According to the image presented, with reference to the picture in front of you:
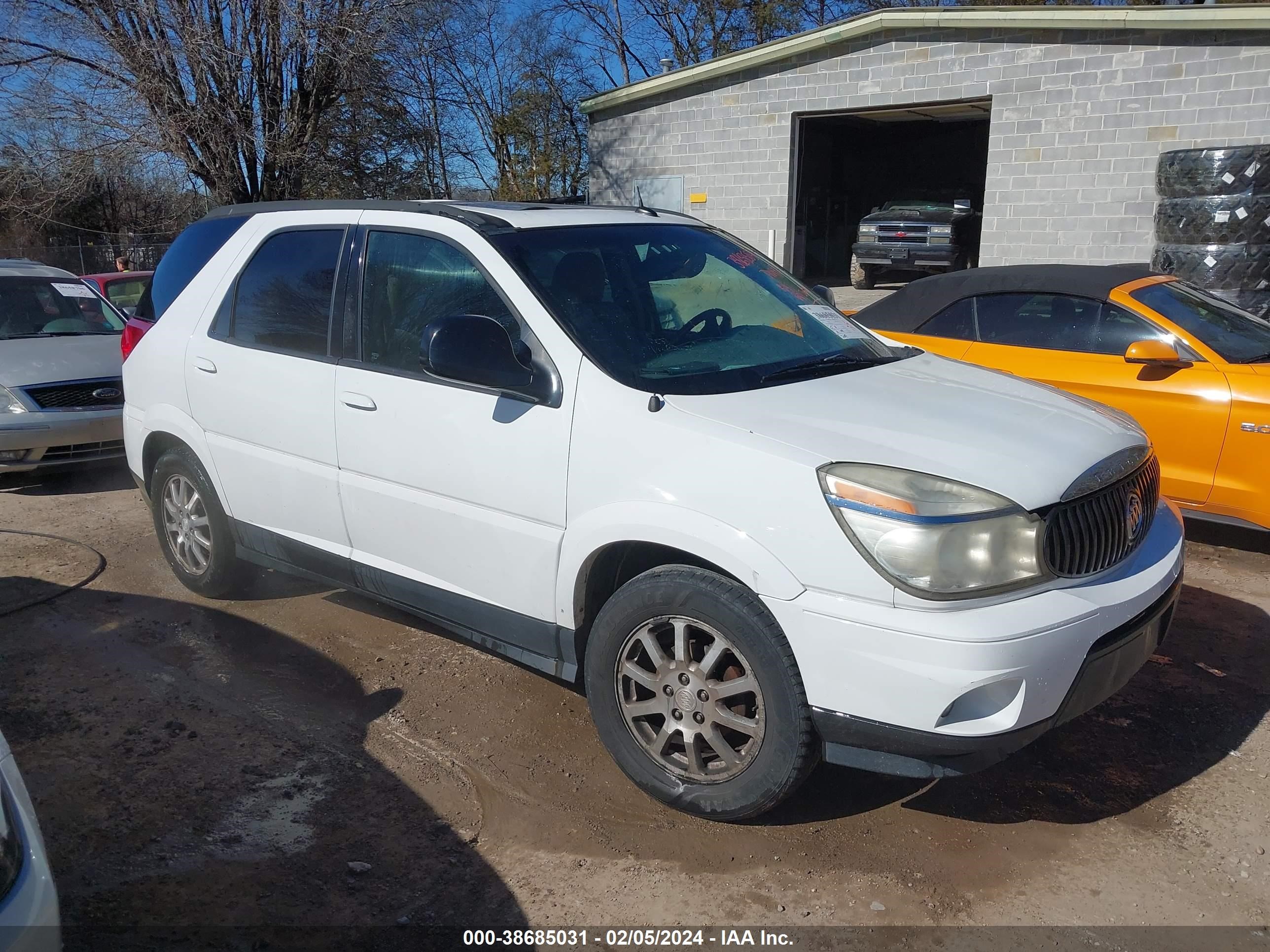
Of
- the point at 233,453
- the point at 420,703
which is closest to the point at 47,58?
the point at 233,453

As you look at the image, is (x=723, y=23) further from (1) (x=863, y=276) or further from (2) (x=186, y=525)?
(2) (x=186, y=525)

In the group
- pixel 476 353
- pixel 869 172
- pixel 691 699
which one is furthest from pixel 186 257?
pixel 869 172

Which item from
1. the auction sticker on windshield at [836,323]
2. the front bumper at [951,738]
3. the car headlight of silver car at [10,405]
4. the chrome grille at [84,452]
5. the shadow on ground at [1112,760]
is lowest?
the shadow on ground at [1112,760]

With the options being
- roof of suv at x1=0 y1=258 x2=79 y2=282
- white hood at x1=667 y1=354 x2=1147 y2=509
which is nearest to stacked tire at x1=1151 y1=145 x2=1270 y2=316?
white hood at x1=667 y1=354 x2=1147 y2=509

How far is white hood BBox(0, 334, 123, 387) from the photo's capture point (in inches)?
303

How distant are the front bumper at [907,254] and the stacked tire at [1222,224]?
7279 millimetres

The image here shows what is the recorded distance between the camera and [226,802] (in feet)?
11.3

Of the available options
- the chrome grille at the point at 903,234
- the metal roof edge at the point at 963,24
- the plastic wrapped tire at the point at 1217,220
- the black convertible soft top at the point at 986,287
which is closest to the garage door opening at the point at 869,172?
the chrome grille at the point at 903,234

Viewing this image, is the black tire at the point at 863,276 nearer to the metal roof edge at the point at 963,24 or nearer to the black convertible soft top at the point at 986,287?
the metal roof edge at the point at 963,24

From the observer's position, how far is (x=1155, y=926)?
111 inches

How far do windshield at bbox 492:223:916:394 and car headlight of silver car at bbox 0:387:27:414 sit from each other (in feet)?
17.8

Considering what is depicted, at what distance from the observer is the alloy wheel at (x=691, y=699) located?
3.12 m

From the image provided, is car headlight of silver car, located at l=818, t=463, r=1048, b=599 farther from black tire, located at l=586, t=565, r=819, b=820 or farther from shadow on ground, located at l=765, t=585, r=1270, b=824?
shadow on ground, located at l=765, t=585, r=1270, b=824

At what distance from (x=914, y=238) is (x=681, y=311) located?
55.0 ft
